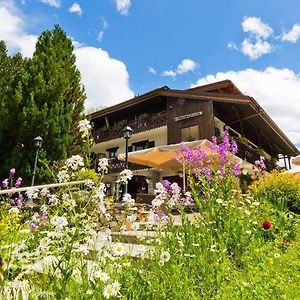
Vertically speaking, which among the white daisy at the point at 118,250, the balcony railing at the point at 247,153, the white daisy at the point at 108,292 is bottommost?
the white daisy at the point at 108,292

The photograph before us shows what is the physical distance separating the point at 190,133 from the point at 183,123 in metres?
0.94

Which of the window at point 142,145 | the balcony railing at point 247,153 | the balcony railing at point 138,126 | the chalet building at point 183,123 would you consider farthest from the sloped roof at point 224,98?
the window at point 142,145

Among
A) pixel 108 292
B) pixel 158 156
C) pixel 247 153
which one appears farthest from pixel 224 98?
pixel 108 292

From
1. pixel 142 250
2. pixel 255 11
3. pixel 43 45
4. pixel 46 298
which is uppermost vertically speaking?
pixel 43 45

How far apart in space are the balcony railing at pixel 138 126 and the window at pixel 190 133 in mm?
1852

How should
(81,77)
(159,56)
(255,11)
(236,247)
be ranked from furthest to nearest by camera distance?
(81,77)
(159,56)
(255,11)
(236,247)

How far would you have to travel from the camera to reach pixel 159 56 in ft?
34.9

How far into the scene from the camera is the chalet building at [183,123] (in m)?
19.4

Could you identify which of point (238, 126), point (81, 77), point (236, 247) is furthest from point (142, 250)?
point (238, 126)

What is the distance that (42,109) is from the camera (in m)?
14.1

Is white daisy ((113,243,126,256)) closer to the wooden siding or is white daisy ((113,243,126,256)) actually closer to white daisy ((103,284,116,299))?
white daisy ((103,284,116,299))

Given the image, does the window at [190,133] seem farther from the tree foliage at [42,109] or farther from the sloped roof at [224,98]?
the tree foliage at [42,109]

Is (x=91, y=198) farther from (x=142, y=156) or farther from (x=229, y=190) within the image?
(x=142, y=156)

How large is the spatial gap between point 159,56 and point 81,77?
26.1 ft
